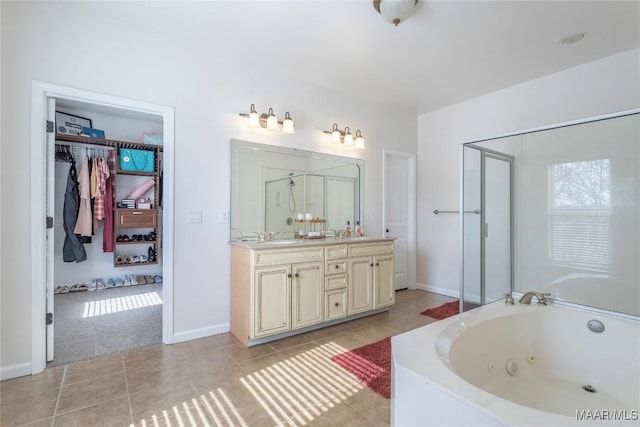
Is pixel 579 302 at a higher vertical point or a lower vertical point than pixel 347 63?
lower

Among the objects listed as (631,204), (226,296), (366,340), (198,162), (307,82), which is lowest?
(366,340)

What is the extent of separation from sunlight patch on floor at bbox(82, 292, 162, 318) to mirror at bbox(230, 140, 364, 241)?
5.79 ft

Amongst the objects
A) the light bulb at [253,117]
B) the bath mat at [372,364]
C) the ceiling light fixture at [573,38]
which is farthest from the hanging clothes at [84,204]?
the ceiling light fixture at [573,38]

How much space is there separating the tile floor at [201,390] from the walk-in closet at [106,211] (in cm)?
130

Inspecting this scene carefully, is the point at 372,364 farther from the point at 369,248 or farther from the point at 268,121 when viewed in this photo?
the point at 268,121

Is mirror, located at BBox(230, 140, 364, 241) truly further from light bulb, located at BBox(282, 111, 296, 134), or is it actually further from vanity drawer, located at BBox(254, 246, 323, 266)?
vanity drawer, located at BBox(254, 246, 323, 266)

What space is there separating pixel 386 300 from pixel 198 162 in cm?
245

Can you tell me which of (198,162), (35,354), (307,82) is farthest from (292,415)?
(307,82)

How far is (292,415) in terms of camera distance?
1.68m

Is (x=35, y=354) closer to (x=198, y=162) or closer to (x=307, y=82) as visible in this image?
(x=198, y=162)

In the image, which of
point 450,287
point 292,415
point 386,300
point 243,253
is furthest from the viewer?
point 450,287

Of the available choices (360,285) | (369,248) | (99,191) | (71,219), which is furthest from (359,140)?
(71,219)

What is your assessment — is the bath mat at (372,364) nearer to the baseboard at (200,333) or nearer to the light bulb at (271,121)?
the baseboard at (200,333)

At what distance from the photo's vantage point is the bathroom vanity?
8.30 feet
